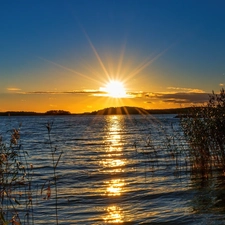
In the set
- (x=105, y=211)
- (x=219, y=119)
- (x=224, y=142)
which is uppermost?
(x=219, y=119)

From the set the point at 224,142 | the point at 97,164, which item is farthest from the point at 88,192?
the point at 97,164

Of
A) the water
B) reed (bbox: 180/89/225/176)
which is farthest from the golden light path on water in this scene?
reed (bbox: 180/89/225/176)

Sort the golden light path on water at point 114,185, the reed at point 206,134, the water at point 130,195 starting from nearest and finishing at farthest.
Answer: the water at point 130,195, the golden light path on water at point 114,185, the reed at point 206,134

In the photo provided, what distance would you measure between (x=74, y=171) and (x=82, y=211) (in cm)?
865

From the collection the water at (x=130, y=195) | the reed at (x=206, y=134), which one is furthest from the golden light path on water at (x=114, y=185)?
the reed at (x=206, y=134)

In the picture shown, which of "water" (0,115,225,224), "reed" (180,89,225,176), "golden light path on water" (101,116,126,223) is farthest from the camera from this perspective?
"reed" (180,89,225,176)

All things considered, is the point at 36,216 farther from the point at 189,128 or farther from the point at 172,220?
the point at 189,128

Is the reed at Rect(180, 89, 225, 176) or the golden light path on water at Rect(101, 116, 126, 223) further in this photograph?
the reed at Rect(180, 89, 225, 176)

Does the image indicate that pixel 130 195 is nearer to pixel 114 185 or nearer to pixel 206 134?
pixel 114 185

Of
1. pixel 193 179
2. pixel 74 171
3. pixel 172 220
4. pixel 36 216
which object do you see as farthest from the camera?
pixel 74 171

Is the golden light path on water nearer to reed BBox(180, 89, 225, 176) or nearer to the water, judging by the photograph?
the water

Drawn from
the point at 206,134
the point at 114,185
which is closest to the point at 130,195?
the point at 114,185

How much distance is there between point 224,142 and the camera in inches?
600

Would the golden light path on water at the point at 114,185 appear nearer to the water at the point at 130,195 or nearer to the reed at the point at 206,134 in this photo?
the water at the point at 130,195
